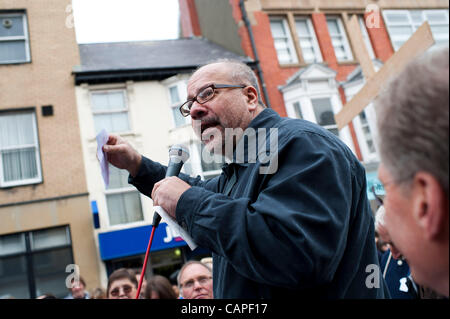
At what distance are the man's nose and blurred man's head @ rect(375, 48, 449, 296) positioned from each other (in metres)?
0.78

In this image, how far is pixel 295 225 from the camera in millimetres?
816

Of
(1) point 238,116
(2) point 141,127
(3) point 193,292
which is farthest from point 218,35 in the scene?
(1) point 238,116

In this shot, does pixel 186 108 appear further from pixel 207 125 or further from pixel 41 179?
pixel 41 179

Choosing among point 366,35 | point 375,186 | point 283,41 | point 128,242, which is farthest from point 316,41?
point 375,186

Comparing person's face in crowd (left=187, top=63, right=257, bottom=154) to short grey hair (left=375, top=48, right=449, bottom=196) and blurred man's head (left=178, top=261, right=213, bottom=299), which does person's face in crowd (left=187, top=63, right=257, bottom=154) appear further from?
blurred man's head (left=178, top=261, right=213, bottom=299)

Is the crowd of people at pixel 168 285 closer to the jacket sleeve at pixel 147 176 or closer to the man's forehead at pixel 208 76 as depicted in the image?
the jacket sleeve at pixel 147 176

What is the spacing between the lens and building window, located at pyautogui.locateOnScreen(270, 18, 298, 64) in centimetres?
1023

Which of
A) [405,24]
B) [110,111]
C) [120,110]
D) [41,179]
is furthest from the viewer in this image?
[405,24]

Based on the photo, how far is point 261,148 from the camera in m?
1.06

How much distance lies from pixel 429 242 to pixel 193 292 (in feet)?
8.17

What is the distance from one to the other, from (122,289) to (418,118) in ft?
10.2

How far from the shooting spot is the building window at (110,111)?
7873 mm

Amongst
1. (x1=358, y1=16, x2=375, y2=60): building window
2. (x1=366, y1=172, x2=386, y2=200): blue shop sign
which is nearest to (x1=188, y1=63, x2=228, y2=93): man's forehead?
(x1=366, y1=172, x2=386, y2=200): blue shop sign
